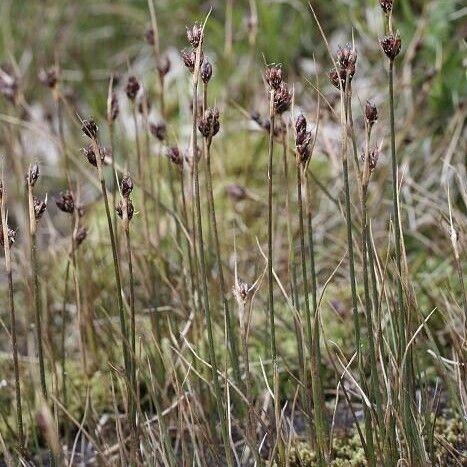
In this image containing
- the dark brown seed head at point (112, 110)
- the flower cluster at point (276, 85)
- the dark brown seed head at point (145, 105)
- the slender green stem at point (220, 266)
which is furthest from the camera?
the dark brown seed head at point (145, 105)

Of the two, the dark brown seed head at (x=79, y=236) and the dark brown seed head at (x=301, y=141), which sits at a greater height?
the dark brown seed head at (x=301, y=141)

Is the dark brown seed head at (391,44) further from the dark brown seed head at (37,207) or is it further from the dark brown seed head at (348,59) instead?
the dark brown seed head at (37,207)

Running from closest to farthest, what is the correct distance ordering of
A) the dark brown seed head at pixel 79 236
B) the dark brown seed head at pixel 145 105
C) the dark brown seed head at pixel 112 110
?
the dark brown seed head at pixel 112 110, the dark brown seed head at pixel 79 236, the dark brown seed head at pixel 145 105

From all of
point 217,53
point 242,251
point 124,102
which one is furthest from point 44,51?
point 242,251

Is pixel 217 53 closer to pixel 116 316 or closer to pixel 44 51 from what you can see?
pixel 44 51

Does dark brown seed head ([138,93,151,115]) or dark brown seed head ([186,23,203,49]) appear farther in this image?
dark brown seed head ([138,93,151,115])

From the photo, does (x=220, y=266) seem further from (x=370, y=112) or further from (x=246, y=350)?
(x=370, y=112)

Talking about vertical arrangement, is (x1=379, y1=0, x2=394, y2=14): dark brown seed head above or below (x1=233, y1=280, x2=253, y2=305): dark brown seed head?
above

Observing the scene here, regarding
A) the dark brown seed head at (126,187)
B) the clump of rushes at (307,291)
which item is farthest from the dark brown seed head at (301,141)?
the dark brown seed head at (126,187)

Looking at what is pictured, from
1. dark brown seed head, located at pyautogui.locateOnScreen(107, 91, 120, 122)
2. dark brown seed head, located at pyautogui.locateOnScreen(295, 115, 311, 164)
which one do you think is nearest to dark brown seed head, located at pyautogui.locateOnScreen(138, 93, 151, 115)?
dark brown seed head, located at pyautogui.locateOnScreen(107, 91, 120, 122)

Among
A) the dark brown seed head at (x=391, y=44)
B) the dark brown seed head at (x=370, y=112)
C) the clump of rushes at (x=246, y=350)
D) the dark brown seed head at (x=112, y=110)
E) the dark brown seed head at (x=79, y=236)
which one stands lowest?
the clump of rushes at (x=246, y=350)

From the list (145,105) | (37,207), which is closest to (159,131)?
(145,105)

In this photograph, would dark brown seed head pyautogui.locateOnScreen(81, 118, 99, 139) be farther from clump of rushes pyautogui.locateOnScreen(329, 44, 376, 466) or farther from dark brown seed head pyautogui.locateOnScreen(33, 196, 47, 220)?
clump of rushes pyautogui.locateOnScreen(329, 44, 376, 466)

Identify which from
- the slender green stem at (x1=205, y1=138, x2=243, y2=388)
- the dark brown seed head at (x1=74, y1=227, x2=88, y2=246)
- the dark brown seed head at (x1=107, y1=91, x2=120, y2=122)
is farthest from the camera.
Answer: the dark brown seed head at (x1=74, y1=227, x2=88, y2=246)
